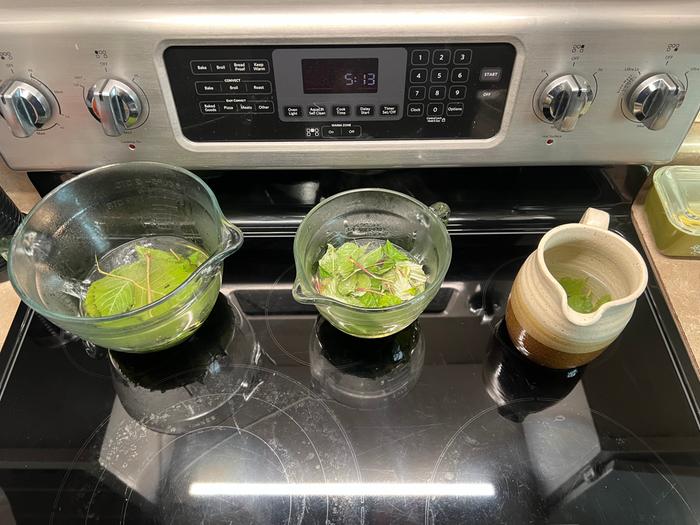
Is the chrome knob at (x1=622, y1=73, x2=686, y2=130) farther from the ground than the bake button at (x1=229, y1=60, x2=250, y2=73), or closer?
closer

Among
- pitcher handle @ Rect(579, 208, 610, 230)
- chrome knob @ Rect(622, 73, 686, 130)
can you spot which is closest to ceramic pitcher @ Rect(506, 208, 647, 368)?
pitcher handle @ Rect(579, 208, 610, 230)

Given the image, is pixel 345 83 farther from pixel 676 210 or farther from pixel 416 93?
pixel 676 210

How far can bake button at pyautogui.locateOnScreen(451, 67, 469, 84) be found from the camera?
538 mm

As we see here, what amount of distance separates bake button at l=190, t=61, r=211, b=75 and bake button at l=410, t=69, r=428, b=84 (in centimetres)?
20

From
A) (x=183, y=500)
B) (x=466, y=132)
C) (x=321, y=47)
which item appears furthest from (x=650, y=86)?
(x=183, y=500)

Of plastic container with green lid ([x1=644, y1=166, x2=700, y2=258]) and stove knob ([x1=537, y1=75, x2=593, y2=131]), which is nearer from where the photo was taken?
stove knob ([x1=537, y1=75, x2=593, y2=131])

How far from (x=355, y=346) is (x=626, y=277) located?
0.94 ft

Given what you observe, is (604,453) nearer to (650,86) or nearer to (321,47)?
(650,86)

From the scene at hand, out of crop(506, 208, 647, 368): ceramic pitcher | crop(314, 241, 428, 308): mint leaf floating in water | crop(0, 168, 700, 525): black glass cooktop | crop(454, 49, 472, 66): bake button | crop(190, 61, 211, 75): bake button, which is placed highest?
crop(454, 49, 472, 66): bake button

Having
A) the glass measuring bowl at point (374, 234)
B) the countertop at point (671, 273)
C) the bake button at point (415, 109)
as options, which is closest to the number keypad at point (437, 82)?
the bake button at point (415, 109)

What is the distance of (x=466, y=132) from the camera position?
590 millimetres

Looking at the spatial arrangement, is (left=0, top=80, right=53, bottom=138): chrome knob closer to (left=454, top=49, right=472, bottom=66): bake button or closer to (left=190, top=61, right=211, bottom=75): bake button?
(left=190, top=61, right=211, bottom=75): bake button

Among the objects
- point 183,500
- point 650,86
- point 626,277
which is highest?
point 650,86

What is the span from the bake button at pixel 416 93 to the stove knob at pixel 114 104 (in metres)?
0.26
